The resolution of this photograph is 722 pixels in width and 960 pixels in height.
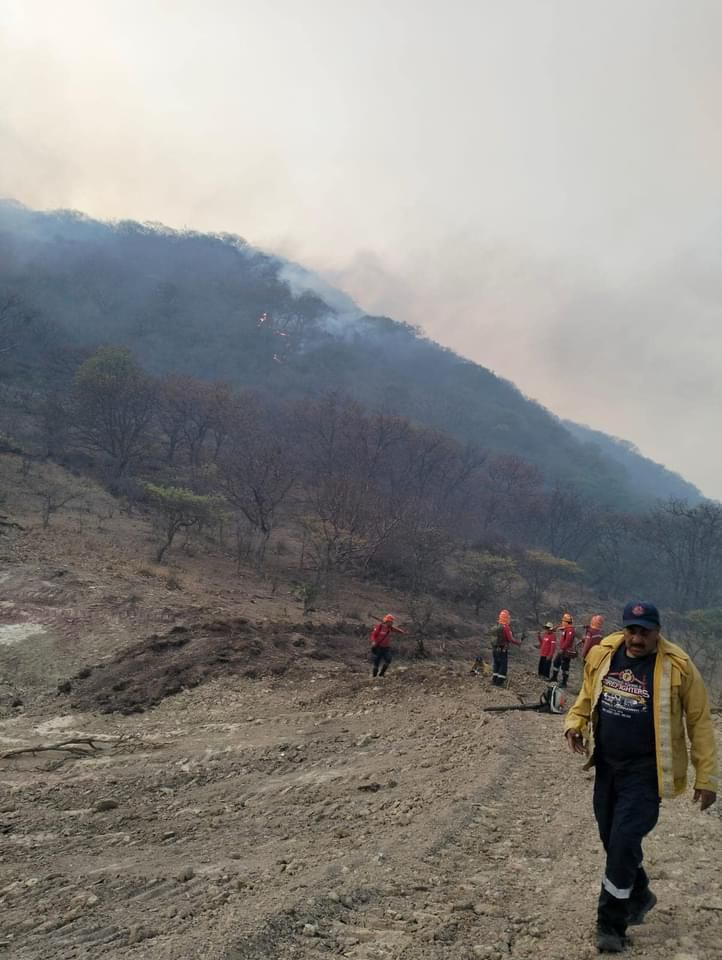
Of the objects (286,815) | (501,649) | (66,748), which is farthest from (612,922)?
(501,649)

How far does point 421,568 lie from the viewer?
95.2 ft

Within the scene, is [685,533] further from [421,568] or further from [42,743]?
[42,743]

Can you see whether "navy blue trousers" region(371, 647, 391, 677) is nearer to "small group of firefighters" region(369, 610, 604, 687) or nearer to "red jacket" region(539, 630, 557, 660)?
"small group of firefighters" region(369, 610, 604, 687)

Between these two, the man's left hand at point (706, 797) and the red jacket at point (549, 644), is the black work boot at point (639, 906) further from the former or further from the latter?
the red jacket at point (549, 644)

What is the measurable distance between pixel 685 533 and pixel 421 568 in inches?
1184

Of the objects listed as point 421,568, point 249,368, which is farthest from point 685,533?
point 249,368

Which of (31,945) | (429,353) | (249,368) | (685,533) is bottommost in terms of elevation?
(31,945)

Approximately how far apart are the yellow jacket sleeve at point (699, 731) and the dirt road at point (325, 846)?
0.78 metres

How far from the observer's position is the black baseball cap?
2.86 metres

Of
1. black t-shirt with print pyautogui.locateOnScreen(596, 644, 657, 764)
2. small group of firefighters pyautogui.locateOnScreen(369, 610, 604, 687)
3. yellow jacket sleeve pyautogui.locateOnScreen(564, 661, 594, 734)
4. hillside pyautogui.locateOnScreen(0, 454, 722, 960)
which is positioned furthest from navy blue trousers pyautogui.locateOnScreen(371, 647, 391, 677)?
black t-shirt with print pyautogui.locateOnScreen(596, 644, 657, 764)

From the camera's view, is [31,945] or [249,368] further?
[249,368]

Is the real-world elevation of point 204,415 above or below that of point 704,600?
above

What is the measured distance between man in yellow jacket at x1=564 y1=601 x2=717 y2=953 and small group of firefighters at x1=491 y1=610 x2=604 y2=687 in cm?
697

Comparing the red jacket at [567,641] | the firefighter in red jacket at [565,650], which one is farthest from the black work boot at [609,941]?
the red jacket at [567,641]
